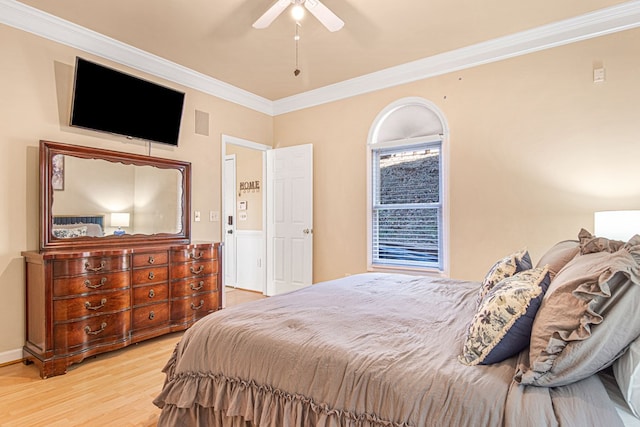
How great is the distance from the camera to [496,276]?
5.78 ft

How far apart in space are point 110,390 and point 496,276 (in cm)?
250

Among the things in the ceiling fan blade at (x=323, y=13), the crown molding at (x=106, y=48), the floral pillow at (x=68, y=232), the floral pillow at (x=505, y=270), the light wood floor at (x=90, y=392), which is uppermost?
the crown molding at (x=106, y=48)

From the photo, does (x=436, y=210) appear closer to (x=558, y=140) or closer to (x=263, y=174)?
(x=558, y=140)

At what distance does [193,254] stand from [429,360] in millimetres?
2842

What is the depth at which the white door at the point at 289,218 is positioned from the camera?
4680 mm

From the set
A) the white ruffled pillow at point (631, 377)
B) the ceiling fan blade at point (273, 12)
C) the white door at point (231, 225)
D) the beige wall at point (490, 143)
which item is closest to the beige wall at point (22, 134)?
the beige wall at point (490, 143)

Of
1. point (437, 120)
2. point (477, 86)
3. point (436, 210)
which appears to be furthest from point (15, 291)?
point (477, 86)

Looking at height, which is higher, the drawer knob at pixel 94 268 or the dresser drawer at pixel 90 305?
the drawer knob at pixel 94 268

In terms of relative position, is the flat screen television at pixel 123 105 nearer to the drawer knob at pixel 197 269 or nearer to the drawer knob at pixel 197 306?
the drawer knob at pixel 197 269

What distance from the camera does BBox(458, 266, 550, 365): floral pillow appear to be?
3.77ft

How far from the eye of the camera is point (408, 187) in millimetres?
4023

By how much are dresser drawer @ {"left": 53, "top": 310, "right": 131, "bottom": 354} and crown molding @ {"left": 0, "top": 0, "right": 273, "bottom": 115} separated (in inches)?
93.9

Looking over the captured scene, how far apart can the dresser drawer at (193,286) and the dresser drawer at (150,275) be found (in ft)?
0.45

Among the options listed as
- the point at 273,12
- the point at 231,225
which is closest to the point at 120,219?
the point at 273,12
